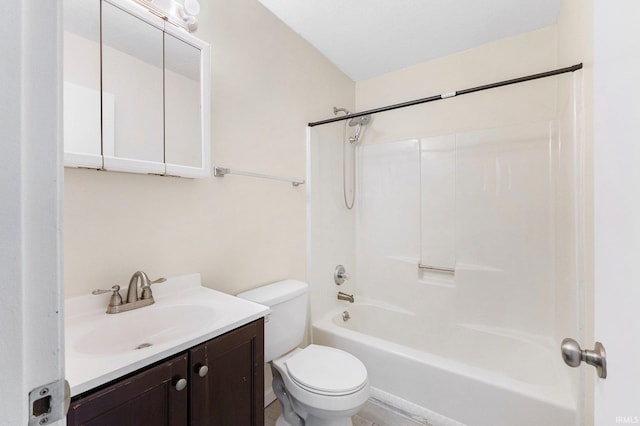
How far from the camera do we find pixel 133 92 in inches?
44.7

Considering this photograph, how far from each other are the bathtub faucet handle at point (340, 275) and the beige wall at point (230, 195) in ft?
1.36

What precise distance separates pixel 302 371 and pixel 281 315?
288mm

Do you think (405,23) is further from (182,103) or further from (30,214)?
(30,214)

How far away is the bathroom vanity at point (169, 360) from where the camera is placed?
0.70 meters

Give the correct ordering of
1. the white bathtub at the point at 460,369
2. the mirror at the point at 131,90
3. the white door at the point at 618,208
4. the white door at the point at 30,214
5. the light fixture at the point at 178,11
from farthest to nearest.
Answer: the white bathtub at the point at 460,369, the light fixture at the point at 178,11, the mirror at the point at 131,90, the white door at the point at 618,208, the white door at the point at 30,214

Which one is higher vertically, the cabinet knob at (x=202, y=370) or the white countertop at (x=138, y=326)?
the white countertop at (x=138, y=326)

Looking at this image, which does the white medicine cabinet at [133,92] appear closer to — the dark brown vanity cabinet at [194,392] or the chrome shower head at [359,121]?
the dark brown vanity cabinet at [194,392]

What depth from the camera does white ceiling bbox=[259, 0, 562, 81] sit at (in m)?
1.67

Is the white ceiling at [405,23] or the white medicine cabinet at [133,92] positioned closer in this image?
the white medicine cabinet at [133,92]

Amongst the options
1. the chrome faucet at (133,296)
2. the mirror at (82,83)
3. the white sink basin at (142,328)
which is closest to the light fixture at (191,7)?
the mirror at (82,83)

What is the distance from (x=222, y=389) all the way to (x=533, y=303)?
79.5 inches

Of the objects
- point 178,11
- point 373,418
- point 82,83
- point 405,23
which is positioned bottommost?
point 373,418

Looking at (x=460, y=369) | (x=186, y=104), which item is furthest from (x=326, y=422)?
(x=186, y=104)

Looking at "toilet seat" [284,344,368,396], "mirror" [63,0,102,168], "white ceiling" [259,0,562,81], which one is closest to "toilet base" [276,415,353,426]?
"toilet seat" [284,344,368,396]
